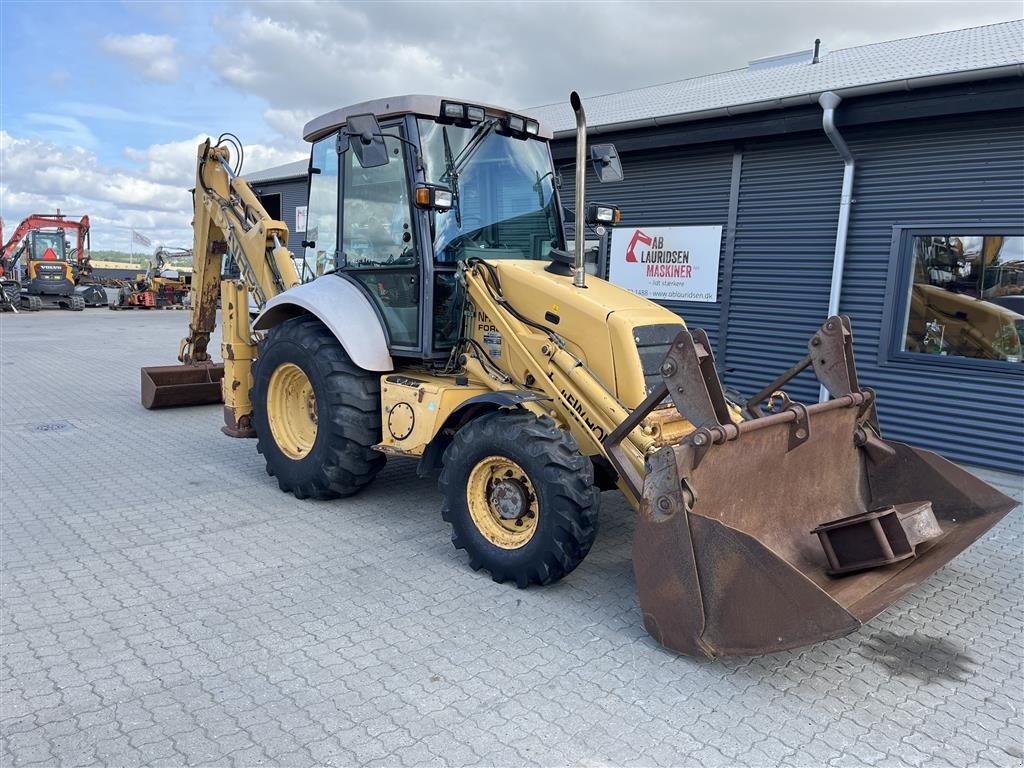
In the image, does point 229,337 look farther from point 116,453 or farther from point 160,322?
point 160,322

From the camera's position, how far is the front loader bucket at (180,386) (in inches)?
344

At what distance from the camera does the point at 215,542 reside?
4707 mm

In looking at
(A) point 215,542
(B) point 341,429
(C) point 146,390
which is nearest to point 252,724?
(A) point 215,542

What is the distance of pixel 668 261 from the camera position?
916 cm

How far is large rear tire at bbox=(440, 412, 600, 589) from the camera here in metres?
3.74

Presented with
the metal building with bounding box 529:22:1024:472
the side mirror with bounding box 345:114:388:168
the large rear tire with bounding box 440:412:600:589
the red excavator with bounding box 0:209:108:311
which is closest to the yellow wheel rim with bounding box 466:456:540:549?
the large rear tire with bounding box 440:412:600:589

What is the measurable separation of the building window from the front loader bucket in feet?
25.7

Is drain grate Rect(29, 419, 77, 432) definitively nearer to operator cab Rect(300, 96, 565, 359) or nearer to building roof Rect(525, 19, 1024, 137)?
operator cab Rect(300, 96, 565, 359)

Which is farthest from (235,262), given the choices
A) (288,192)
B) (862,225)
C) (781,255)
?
(288,192)

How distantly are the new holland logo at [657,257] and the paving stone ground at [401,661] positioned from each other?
4.44 m

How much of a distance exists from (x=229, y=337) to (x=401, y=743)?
469 centimetres

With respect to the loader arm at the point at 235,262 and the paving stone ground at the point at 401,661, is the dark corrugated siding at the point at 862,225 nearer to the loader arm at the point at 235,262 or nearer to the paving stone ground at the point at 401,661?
the paving stone ground at the point at 401,661

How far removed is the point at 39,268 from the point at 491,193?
83.7 feet

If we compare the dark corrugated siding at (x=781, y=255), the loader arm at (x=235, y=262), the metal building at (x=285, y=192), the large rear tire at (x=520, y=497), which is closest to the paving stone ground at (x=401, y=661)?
the large rear tire at (x=520, y=497)
